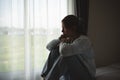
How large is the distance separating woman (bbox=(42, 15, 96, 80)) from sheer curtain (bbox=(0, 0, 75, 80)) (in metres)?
0.54

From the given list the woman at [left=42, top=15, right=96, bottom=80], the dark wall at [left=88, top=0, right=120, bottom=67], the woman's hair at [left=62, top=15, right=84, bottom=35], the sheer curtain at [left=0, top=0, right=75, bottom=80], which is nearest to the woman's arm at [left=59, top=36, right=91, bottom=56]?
the woman at [left=42, top=15, right=96, bottom=80]

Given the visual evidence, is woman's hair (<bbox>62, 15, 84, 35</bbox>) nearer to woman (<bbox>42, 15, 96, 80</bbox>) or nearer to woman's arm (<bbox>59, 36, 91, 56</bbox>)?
woman (<bbox>42, 15, 96, 80</bbox>)

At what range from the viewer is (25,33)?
2365mm

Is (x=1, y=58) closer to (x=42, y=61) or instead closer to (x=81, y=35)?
(x=42, y=61)

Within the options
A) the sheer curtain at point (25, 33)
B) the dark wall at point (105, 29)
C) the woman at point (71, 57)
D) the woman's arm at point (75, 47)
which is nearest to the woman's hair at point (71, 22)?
the woman at point (71, 57)

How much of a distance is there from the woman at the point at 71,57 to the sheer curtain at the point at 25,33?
0.54 meters

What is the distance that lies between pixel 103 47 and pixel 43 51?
115 centimetres

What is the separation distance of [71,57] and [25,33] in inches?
34.5

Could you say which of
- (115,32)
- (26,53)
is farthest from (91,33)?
(26,53)

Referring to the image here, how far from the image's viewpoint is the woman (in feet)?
5.53

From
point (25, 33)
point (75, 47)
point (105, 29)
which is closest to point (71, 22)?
point (75, 47)

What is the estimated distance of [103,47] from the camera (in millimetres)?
3201

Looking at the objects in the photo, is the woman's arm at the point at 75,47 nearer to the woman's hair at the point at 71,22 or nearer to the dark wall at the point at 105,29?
the woman's hair at the point at 71,22

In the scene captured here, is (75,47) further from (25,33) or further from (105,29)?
(105,29)
